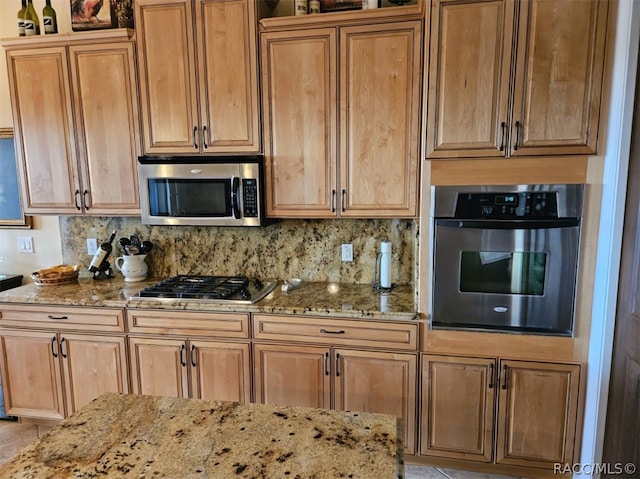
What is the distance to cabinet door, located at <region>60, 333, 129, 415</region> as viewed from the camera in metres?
2.43

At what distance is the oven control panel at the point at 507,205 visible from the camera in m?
1.91

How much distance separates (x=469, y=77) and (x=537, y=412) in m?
1.67

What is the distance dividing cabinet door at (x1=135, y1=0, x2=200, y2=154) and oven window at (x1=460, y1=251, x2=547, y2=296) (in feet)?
5.51

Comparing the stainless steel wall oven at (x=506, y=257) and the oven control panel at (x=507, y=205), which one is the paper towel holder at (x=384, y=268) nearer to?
the stainless steel wall oven at (x=506, y=257)

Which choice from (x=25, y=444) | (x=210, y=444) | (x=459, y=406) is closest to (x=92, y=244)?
(x=25, y=444)

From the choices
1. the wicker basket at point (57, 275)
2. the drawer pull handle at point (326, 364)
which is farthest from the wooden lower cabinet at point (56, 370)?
the drawer pull handle at point (326, 364)

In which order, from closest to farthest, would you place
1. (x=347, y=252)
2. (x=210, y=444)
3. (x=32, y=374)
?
(x=210, y=444)
(x=32, y=374)
(x=347, y=252)

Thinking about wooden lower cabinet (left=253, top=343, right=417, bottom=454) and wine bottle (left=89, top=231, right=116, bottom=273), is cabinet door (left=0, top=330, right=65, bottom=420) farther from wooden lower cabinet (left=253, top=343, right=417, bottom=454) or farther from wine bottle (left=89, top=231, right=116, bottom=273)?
wooden lower cabinet (left=253, top=343, right=417, bottom=454)

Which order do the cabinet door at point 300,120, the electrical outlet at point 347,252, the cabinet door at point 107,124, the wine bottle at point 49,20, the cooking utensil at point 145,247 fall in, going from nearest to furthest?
the cabinet door at point 300,120, the cabinet door at point 107,124, the wine bottle at point 49,20, the electrical outlet at point 347,252, the cooking utensil at point 145,247

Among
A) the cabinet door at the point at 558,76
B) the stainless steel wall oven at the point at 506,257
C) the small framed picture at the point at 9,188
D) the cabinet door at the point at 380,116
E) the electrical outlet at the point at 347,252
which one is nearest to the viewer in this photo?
the cabinet door at the point at 558,76

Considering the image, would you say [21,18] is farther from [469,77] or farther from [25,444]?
[469,77]

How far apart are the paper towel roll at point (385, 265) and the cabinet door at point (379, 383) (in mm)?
494

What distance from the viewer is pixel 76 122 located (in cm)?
255

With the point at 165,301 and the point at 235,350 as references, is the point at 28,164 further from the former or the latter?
the point at 235,350
